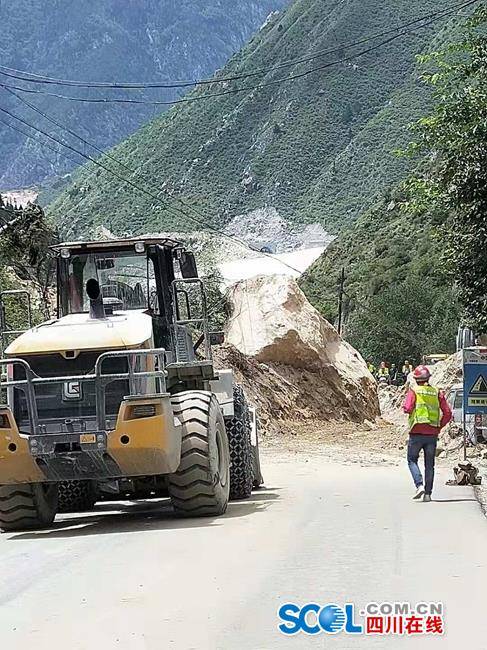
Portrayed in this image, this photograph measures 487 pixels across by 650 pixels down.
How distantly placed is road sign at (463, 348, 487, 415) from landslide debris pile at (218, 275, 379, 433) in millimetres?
→ 10722

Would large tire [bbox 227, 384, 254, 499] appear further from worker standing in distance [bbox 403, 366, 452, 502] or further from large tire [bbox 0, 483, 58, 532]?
large tire [bbox 0, 483, 58, 532]

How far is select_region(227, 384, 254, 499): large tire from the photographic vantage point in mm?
15523

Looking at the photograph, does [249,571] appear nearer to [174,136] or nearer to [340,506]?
[340,506]

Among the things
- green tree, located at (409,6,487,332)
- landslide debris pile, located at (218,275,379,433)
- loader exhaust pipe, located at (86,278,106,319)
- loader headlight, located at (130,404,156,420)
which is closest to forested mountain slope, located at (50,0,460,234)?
landslide debris pile, located at (218,275,379,433)

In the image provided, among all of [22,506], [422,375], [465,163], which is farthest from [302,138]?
[22,506]

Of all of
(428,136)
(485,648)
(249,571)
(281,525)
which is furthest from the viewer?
(428,136)

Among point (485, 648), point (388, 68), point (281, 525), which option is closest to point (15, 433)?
point (281, 525)

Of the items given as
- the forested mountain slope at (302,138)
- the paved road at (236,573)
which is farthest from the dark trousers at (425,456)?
the forested mountain slope at (302,138)

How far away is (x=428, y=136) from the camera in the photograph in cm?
2466

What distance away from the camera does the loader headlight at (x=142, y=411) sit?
12.5 meters

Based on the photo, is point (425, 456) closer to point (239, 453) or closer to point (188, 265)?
point (239, 453)

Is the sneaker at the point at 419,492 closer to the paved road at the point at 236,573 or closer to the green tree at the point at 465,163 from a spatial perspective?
the paved road at the point at 236,573

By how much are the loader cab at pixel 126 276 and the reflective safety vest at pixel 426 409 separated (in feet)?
11.1

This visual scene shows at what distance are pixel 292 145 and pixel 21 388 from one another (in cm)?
9953
